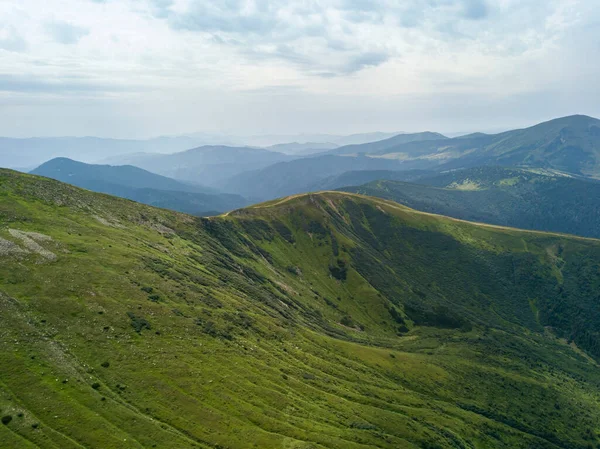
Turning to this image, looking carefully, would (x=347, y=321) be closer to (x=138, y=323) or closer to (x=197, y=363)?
(x=197, y=363)

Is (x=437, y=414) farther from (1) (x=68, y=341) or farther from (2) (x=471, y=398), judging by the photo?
(1) (x=68, y=341)

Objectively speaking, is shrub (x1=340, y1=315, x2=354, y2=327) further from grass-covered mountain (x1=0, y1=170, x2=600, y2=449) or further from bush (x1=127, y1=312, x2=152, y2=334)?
bush (x1=127, y1=312, x2=152, y2=334)

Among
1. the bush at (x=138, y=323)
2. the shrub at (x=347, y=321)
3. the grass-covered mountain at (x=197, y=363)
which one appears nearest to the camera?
the grass-covered mountain at (x=197, y=363)

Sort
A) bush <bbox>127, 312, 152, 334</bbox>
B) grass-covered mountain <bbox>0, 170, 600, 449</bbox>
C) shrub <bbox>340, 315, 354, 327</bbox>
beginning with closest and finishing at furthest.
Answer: grass-covered mountain <bbox>0, 170, 600, 449</bbox> → bush <bbox>127, 312, 152, 334</bbox> → shrub <bbox>340, 315, 354, 327</bbox>

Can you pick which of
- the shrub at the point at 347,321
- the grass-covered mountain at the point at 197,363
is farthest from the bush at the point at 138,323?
the shrub at the point at 347,321

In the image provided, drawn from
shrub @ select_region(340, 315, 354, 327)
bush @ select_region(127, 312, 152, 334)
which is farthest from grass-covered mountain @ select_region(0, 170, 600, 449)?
shrub @ select_region(340, 315, 354, 327)

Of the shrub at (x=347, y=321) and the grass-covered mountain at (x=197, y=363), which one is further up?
the grass-covered mountain at (x=197, y=363)

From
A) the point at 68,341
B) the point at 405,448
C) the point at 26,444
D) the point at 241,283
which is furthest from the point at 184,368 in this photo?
the point at 241,283

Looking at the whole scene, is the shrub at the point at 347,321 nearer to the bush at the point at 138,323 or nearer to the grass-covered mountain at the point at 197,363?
the grass-covered mountain at the point at 197,363

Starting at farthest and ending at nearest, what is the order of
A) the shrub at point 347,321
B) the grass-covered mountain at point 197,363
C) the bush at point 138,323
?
1. the shrub at point 347,321
2. the bush at point 138,323
3. the grass-covered mountain at point 197,363

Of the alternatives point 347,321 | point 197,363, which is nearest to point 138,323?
point 197,363

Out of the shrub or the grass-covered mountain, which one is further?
the shrub
